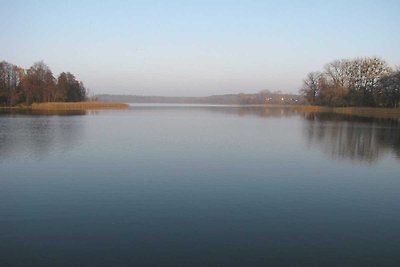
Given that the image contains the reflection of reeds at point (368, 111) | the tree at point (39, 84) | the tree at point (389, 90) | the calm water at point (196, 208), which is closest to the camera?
the calm water at point (196, 208)

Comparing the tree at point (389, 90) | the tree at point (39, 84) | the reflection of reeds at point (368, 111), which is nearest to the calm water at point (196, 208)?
the reflection of reeds at point (368, 111)

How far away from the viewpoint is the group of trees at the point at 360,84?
6069 cm

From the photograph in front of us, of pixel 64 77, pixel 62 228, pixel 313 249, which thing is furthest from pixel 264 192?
pixel 64 77

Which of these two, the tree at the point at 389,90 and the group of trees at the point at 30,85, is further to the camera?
the group of trees at the point at 30,85

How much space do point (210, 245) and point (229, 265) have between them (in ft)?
2.76

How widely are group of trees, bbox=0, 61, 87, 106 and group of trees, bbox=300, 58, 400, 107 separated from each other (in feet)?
190

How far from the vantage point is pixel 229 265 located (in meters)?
5.93

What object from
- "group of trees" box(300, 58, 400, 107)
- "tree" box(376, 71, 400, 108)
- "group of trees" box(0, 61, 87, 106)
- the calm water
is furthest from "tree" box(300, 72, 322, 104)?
the calm water

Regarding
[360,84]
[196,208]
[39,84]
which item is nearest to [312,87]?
[360,84]

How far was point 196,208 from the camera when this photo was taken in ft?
29.2

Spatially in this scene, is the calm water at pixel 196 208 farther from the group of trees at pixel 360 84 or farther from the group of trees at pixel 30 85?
the group of trees at pixel 30 85

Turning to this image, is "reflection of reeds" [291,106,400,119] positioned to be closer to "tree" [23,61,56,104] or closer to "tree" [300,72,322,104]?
"tree" [300,72,322,104]

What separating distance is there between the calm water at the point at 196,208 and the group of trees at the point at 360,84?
50221 mm

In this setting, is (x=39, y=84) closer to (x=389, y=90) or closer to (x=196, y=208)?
(x=389, y=90)
